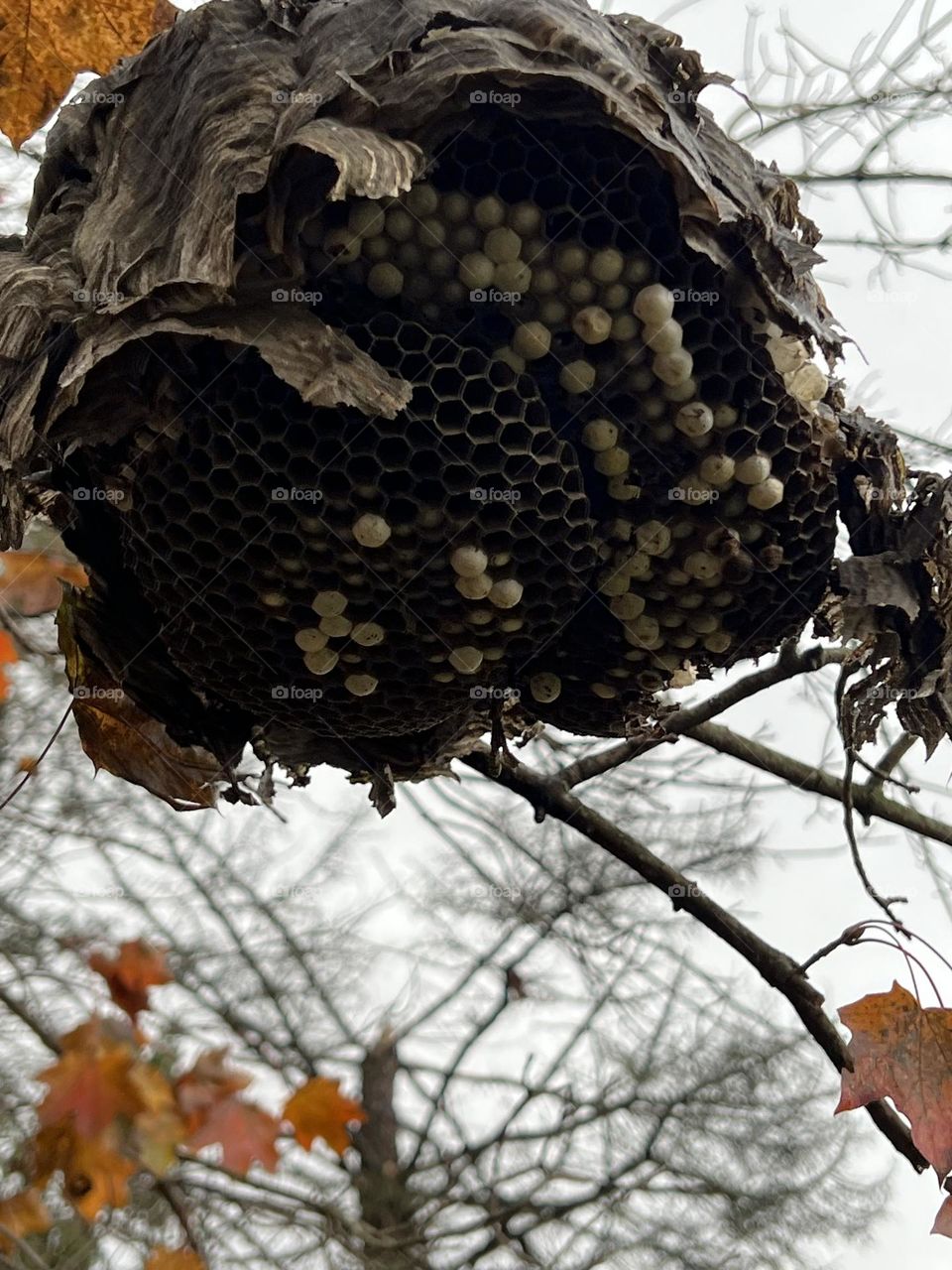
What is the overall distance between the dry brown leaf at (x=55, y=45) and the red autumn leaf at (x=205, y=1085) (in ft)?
6.58

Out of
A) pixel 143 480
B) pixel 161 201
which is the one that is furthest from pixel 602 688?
pixel 161 201

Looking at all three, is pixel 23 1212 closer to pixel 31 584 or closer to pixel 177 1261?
pixel 177 1261

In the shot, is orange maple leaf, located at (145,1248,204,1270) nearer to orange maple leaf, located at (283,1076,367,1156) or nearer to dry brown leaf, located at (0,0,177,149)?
orange maple leaf, located at (283,1076,367,1156)

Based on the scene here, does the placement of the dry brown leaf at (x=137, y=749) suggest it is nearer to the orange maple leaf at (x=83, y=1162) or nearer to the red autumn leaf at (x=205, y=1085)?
the orange maple leaf at (x=83, y=1162)

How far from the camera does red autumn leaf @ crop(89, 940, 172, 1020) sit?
2.60 m

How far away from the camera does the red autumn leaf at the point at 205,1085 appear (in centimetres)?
257

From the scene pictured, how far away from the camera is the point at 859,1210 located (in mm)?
4172

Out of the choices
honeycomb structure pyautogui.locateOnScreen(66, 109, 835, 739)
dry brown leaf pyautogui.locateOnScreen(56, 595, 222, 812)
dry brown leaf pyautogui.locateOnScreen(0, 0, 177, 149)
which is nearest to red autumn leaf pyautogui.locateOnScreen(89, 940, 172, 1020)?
dry brown leaf pyautogui.locateOnScreen(56, 595, 222, 812)

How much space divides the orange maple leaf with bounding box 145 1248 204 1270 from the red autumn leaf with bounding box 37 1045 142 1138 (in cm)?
36

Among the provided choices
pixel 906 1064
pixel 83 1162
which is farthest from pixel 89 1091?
pixel 906 1064

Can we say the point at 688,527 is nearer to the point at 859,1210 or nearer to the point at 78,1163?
the point at 78,1163

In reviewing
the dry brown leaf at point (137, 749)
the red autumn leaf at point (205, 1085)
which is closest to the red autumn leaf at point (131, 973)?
the red autumn leaf at point (205, 1085)

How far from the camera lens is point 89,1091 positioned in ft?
7.28

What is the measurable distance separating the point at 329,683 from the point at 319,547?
0.21 meters
